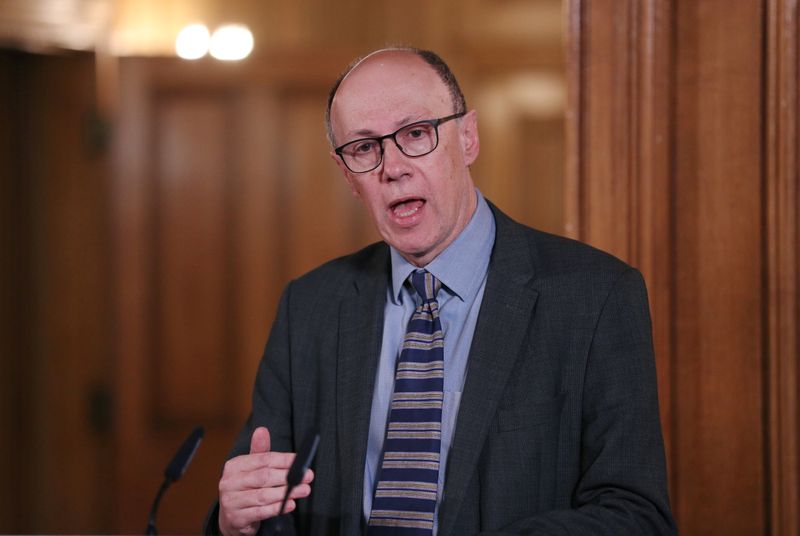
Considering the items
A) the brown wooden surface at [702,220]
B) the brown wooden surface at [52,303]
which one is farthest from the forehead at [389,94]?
the brown wooden surface at [52,303]

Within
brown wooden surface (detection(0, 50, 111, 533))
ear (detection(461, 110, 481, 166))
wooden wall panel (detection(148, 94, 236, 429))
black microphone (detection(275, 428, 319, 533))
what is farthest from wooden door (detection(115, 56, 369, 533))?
black microphone (detection(275, 428, 319, 533))

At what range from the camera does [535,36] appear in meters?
4.02

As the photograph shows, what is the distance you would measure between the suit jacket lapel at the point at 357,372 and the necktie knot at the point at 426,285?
8 cm

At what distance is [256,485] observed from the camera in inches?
45.6

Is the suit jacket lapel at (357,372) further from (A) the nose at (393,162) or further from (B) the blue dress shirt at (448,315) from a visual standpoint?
(A) the nose at (393,162)

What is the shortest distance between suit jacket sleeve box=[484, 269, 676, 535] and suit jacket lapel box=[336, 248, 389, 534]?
24 centimetres

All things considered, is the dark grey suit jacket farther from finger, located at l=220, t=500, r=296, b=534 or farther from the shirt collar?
finger, located at l=220, t=500, r=296, b=534

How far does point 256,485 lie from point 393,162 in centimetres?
51

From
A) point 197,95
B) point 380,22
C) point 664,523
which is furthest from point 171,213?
point 664,523

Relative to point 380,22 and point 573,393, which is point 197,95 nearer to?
point 380,22

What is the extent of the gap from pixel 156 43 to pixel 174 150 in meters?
0.52

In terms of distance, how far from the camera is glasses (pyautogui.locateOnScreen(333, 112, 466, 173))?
1.35 m

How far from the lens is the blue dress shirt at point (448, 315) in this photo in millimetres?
1336

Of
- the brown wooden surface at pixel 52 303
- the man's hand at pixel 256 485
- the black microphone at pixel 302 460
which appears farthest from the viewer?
the brown wooden surface at pixel 52 303
